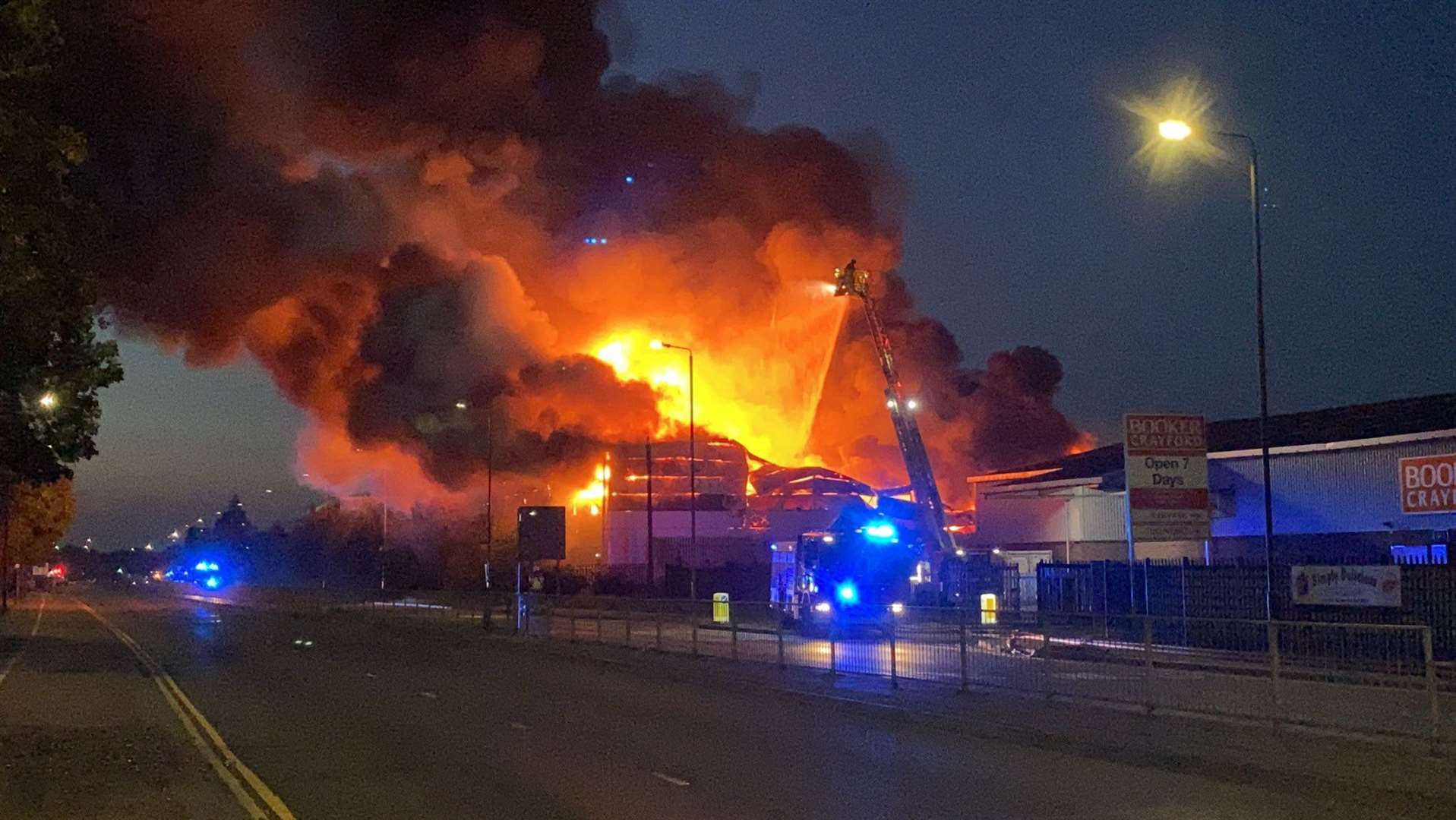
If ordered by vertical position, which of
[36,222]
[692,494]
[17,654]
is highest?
[36,222]

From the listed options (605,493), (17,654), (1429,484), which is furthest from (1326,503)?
(605,493)

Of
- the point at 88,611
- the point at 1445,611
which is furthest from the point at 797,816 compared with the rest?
the point at 88,611

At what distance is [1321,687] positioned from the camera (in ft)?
43.4

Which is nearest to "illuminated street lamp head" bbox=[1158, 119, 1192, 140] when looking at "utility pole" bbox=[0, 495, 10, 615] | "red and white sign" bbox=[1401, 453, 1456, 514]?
"red and white sign" bbox=[1401, 453, 1456, 514]

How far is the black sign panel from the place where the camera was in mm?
33094

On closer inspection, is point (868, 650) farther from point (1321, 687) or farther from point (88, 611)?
point (88, 611)

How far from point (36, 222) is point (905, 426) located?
40027 millimetres

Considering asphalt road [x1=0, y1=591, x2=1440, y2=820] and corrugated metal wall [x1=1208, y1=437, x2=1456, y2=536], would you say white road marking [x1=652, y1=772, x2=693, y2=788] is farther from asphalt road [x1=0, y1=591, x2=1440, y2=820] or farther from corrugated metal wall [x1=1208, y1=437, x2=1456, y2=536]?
corrugated metal wall [x1=1208, y1=437, x2=1456, y2=536]

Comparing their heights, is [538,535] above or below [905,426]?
below

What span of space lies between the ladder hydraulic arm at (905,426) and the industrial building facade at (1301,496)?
10.7 feet

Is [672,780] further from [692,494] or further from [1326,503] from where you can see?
[692,494]

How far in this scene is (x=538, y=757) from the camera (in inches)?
484

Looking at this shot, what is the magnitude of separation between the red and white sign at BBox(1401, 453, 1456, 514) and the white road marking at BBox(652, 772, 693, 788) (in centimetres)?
2539

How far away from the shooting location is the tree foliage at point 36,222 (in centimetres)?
1160
